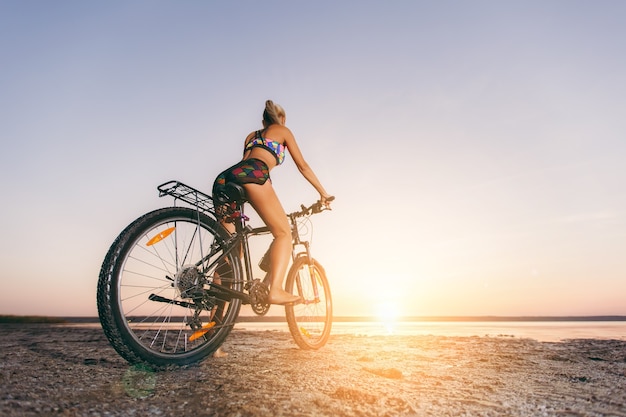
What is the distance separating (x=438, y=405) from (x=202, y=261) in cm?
215

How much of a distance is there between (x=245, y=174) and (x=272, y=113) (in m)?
0.94

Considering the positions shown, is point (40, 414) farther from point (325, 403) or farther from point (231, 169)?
point (231, 169)

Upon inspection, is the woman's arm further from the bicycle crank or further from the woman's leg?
the bicycle crank

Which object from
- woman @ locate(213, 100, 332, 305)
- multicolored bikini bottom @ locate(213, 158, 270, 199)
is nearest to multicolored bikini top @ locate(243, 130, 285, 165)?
woman @ locate(213, 100, 332, 305)

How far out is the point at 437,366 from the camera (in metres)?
3.43

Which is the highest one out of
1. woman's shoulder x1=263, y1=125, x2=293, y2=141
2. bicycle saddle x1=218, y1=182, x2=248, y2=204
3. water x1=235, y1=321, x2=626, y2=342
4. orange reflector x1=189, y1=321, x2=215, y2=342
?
woman's shoulder x1=263, y1=125, x2=293, y2=141

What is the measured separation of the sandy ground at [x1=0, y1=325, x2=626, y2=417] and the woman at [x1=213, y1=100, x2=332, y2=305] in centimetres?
83

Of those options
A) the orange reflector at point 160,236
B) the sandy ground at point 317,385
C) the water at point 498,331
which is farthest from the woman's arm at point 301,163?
the water at point 498,331

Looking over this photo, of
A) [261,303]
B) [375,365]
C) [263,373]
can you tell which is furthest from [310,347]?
[263,373]

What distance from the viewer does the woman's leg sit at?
376 centimetres

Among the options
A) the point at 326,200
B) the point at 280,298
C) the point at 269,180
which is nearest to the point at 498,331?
the point at 326,200

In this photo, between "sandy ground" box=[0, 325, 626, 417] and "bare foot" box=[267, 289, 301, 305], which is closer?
"sandy ground" box=[0, 325, 626, 417]

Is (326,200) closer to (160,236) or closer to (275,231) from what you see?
(275,231)

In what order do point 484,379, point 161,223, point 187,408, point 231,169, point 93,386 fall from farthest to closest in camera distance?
1. point 231,169
2. point 161,223
3. point 484,379
4. point 93,386
5. point 187,408
